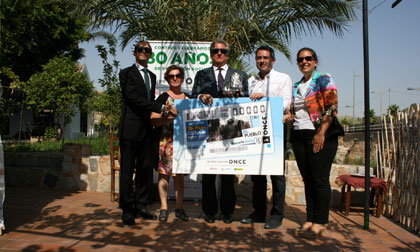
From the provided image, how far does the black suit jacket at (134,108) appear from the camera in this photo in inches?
153

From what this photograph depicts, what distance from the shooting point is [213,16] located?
6473 mm

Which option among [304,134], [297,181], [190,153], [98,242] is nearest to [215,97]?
[190,153]

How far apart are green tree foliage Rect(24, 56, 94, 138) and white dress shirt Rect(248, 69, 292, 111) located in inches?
611

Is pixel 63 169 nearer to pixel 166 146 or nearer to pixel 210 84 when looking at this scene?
pixel 166 146

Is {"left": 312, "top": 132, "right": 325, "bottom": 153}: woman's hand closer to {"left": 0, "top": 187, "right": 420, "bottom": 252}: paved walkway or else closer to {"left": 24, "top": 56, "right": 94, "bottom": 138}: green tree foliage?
{"left": 0, "top": 187, "right": 420, "bottom": 252}: paved walkway

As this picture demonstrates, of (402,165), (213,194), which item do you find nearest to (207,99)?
(213,194)

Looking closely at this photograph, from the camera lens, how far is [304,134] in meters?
3.65

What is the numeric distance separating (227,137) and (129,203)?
1.39 metres

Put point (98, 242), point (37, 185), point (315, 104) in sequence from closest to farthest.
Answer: point (98, 242) < point (315, 104) < point (37, 185)

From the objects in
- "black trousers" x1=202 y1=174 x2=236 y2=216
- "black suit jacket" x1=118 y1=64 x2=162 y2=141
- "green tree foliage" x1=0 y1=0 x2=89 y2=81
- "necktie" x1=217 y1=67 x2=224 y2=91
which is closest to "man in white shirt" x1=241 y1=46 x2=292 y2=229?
"black trousers" x1=202 y1=174 x2=236 y2=216

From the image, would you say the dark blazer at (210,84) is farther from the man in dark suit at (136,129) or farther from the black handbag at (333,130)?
the black handbag at (333,130)

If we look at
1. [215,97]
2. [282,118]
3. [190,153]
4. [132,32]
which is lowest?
[190,153]

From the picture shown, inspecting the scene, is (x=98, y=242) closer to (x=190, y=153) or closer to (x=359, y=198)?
(x=190, y=153)

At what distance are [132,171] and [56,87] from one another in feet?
51.6
